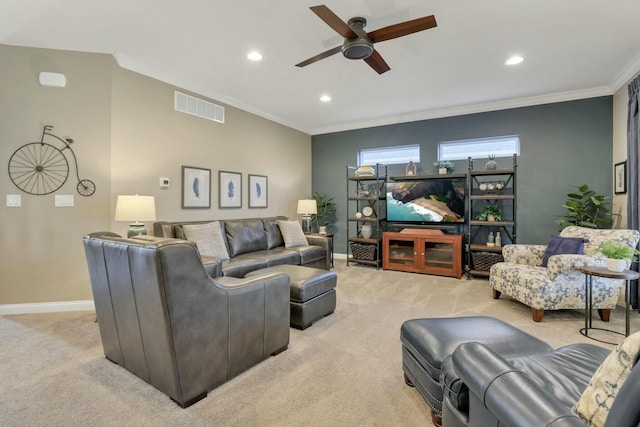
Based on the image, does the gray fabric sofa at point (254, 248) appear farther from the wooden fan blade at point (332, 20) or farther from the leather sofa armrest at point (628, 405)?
the leather sofa armrest at point (628, 405)

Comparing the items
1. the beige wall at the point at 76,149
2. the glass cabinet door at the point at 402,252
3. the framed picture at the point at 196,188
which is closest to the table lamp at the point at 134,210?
the beige wall at the point at 76,149

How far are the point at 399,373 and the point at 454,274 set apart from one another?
312 centimetres

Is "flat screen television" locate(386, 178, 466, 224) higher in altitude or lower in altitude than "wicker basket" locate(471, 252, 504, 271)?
higher

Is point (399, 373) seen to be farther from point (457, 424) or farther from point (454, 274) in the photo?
point (454, 274)

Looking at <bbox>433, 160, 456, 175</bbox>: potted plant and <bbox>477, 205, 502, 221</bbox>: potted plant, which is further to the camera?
<bbox>433, 160, 456, 175</bbox>: potted plant

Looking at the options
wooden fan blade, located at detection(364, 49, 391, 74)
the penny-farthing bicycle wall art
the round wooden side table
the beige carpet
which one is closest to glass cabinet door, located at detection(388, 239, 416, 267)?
the beige carpet

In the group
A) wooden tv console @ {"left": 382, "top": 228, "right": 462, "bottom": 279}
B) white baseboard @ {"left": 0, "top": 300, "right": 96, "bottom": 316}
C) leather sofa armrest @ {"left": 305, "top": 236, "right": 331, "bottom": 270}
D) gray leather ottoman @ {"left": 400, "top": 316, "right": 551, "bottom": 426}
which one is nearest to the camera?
gray leather ottoman @ {"left": 400, "top": 316, "right": 551, "bottom": 426}

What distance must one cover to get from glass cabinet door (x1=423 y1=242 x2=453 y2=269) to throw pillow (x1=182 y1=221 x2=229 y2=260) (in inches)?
123

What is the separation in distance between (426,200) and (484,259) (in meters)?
1.30

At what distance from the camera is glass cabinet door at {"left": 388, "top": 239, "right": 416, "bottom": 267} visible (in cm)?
516

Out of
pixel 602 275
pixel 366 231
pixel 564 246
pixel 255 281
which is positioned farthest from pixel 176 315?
pixel 366 231

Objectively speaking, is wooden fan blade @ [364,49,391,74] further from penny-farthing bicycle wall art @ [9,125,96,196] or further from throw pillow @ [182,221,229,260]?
penny-farthing bicycle wall art @ [9,125,96,196]

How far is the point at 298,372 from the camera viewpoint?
6.96ft

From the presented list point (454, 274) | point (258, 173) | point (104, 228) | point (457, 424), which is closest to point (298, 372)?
point (457, 424)
